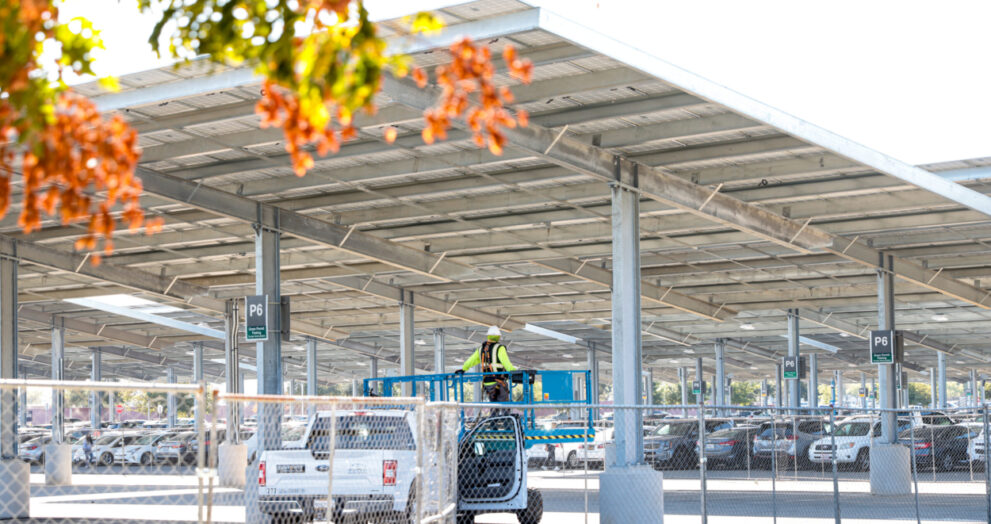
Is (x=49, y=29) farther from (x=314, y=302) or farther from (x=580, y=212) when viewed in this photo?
(x=314, y=302)

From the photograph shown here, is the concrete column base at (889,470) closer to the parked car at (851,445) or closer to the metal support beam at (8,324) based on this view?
the parked car at (851,445)

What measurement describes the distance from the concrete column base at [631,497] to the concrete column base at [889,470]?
1066cm

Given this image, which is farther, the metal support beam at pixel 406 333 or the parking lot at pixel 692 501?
the metal support beam at pixel 406 333

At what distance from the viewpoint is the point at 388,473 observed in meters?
15.0

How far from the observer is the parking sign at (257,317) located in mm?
23016

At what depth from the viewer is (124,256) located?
102ft

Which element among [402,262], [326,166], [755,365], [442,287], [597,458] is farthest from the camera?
[755,365]

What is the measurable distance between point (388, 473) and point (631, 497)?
4.08 metres

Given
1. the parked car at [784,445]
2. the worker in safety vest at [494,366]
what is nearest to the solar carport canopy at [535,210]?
the worker in safety vest at [494,366]

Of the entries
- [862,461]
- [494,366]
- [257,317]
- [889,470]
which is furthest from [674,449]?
[494,366]

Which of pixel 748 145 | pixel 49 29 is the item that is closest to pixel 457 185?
pixel 748 145

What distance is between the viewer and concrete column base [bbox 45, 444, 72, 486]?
33812 millimetres

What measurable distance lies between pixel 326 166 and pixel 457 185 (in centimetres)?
252

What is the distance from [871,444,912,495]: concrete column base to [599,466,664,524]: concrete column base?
10.7 metres
